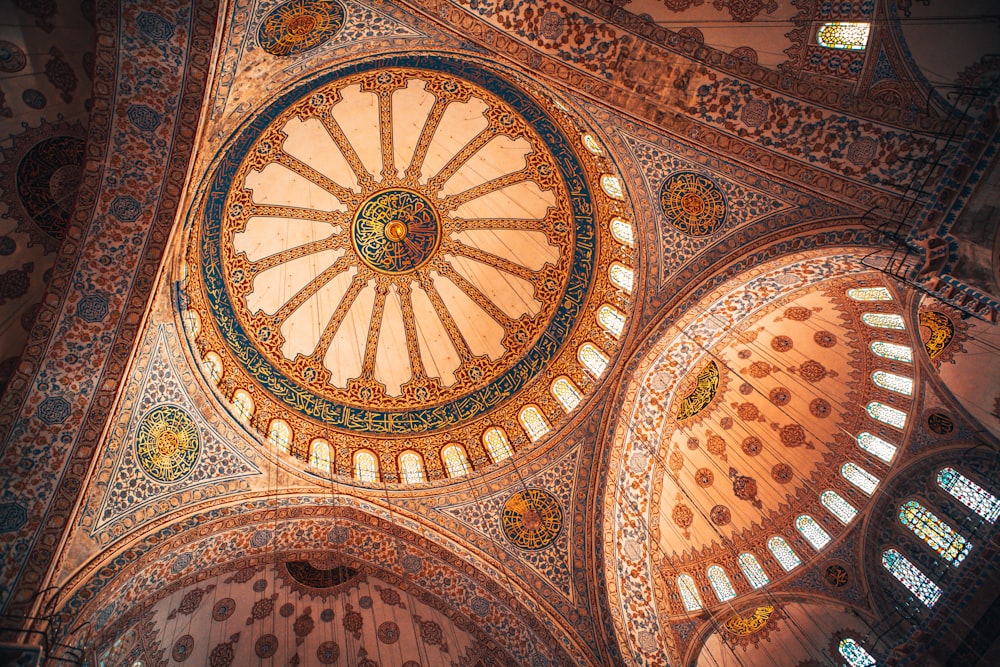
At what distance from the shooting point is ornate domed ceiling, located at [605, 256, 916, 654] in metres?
8.77

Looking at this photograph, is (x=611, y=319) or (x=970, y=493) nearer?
(x=970, y=493)

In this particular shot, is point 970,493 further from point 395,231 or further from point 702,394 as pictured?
point 395,231

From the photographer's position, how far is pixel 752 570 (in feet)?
33.4

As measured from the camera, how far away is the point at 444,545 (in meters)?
8.97

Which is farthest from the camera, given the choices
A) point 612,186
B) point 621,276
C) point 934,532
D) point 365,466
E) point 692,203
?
point 365,466

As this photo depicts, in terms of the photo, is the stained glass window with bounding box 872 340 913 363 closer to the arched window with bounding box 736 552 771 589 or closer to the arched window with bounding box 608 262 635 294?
the arched window with bounding box 736 552 771 589

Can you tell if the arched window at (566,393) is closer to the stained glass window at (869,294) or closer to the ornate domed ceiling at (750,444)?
the ornate domed ceiling at (750,444)

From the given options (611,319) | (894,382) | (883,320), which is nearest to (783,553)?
(894,382)

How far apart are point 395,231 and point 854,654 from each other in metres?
10.5

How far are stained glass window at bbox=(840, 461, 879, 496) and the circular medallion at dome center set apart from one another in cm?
832

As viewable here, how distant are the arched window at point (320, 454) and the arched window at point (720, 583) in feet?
23.3

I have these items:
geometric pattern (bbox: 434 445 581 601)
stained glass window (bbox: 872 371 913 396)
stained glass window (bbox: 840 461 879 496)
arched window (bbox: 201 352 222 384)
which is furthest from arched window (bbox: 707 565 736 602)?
arched window (bbox: 201 352 222 384)

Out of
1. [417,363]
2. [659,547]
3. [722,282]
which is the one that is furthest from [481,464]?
[722,282]

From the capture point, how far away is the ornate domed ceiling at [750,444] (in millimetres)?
8773
